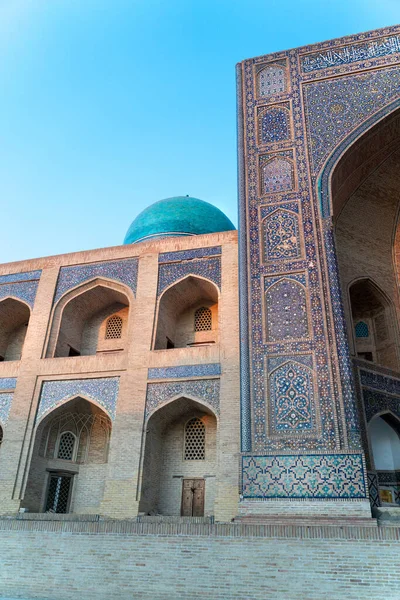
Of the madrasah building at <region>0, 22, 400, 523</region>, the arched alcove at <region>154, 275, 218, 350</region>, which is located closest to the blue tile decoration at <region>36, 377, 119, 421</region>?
the madrasah building at <region>0, 22, 400, 523</region>

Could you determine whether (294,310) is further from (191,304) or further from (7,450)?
(7,450)

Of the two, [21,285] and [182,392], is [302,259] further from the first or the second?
[21,285]

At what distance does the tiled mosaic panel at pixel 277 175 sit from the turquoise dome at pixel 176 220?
3602 millimetres

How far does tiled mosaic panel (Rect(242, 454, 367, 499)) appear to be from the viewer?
458cm

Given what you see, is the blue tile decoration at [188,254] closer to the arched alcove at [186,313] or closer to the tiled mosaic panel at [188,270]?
the tiled mosaic panel at [188,270]

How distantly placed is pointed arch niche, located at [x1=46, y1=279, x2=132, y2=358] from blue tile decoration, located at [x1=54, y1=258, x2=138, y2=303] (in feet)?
0.33

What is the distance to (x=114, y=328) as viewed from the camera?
28.4 feet

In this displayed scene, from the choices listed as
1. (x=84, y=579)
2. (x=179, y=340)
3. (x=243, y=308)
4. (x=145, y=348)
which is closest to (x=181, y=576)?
(x=84, y=579)

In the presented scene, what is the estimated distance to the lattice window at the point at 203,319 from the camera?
8250mm

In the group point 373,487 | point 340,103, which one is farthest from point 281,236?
point 373,487

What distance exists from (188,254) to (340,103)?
10.1 feet

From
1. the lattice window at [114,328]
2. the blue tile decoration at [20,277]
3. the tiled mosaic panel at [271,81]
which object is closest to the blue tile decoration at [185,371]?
the lattice window at [114,328]

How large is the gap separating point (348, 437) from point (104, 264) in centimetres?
496

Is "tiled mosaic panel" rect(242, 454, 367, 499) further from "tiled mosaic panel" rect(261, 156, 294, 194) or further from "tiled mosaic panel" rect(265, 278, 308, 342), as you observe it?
"tiled mosaic panel" rect(261, 156, 294, 194)
